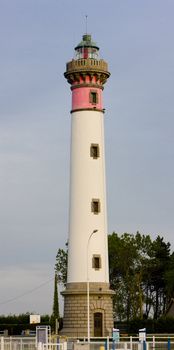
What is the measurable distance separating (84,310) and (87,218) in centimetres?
729

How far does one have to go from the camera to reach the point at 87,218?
6788 centimetres

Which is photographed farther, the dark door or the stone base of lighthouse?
the dark door

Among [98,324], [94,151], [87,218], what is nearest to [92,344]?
[98,324]

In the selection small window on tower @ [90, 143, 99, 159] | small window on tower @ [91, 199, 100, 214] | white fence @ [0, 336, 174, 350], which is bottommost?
white fence @ [0, 336, 174, 350]

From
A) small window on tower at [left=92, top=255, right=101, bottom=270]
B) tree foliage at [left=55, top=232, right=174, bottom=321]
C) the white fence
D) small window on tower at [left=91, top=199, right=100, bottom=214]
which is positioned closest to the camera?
the white fence

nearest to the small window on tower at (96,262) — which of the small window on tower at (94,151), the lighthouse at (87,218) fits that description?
the lighthouse at (87,218)

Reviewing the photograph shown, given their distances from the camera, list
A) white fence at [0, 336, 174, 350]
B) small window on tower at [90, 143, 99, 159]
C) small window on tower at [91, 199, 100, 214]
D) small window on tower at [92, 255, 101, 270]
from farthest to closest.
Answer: small window on tower at [90, 143, 99, 159] → small window on tower at [91, 199, 100, 214] → small window on tower at [92, 255, 101, 270] → white fence at [0, 336, 174, 350]

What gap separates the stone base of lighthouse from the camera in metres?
66.8

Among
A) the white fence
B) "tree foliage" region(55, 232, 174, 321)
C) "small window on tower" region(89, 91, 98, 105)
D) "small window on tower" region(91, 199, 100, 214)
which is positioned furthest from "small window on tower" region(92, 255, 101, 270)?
"tree foliage" region(55, 232, 174, 321)

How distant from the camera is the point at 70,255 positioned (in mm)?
68250

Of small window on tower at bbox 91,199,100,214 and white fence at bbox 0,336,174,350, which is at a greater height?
small window on tower at bbox 91,199,100,214

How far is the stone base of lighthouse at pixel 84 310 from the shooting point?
66750mm

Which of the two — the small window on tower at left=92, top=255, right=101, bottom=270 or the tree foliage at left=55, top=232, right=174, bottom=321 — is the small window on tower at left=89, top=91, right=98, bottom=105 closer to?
the small window on tower at left=92, top=255, right=101, bottom=270

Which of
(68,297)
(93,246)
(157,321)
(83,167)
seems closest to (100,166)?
(83,167)
